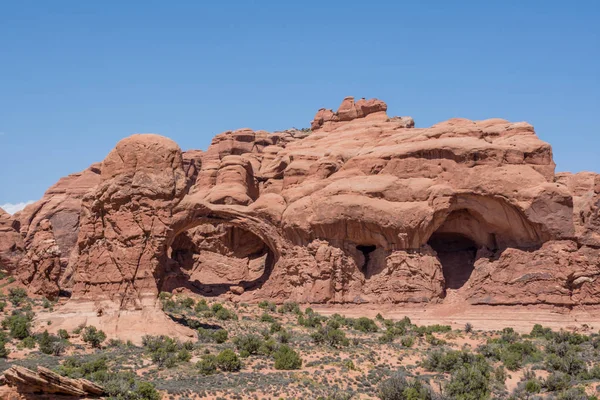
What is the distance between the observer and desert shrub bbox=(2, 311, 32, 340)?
99.9 ft

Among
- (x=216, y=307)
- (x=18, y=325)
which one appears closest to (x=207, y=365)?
(x=18, y=325)

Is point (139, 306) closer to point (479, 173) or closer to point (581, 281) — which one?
point (479, 173)

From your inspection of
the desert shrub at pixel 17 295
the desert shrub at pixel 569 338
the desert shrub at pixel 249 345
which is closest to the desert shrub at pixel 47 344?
the desert shrub at pixel 249 345

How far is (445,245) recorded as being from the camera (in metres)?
49.7

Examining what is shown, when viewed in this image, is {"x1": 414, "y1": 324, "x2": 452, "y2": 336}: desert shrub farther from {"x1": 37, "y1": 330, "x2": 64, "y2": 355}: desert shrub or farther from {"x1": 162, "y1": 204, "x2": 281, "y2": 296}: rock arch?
{"x1": 37, "y1": 330, "x2": 64, "y2": 355}: desert shrub

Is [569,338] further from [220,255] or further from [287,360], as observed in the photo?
[220,255]

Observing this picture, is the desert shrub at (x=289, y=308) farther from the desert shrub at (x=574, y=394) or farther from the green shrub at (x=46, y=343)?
the desert shrub at (x=574, y=394)

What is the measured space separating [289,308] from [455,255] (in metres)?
12.0

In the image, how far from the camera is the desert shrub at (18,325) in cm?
3045

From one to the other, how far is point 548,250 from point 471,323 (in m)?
5.91

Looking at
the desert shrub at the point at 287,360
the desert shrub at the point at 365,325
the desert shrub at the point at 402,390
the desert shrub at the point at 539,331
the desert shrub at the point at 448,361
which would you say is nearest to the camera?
the desert shrub at the point at 402,390

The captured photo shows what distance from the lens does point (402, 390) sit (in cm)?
2667

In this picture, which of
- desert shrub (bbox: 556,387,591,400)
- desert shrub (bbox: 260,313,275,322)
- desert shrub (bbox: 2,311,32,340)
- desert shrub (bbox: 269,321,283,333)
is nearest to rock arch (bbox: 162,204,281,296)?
desert shrub (bbox: 260,313,275,322)

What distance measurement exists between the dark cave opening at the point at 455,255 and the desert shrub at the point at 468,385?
56.8ft
